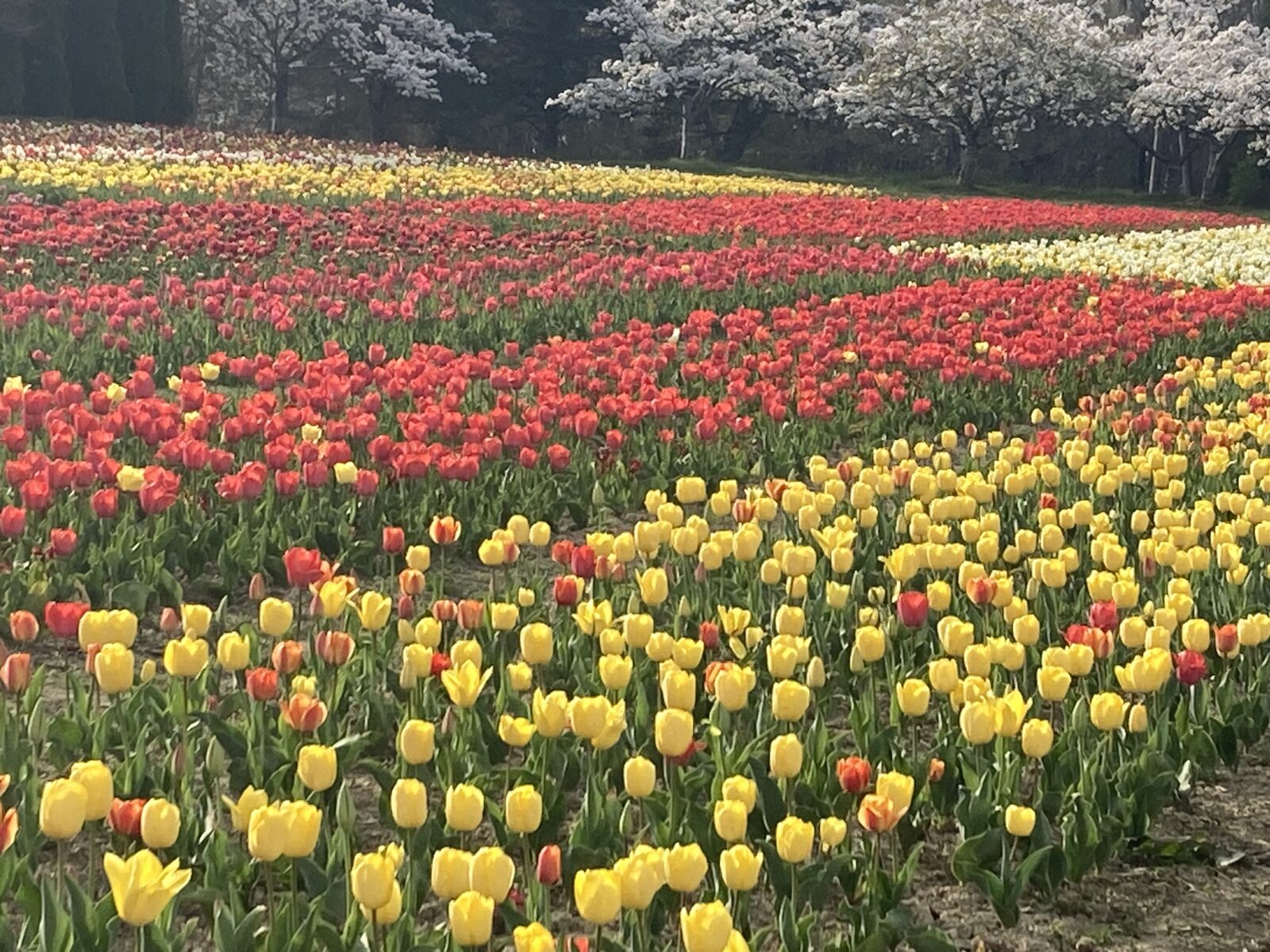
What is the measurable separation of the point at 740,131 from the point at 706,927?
45849 mm

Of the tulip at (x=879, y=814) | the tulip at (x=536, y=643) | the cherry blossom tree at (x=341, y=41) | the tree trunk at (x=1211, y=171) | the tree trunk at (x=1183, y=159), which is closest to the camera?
the tulip at (x=879, y=814)

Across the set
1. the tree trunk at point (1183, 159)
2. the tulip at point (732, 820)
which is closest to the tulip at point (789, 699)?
the tulip at point (732, 820)

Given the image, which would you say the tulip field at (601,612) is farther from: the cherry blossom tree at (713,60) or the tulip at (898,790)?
the cherry blossom tree at (713,60)

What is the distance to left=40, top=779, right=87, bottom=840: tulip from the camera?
7.66ft

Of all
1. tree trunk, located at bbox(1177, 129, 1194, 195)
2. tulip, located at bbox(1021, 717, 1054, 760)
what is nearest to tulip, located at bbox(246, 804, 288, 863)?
tulip, located at bbox(1021, 717, 1054, 760)

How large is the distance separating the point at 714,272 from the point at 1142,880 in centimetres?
887

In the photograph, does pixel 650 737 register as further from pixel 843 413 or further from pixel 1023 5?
pixel 1023 5

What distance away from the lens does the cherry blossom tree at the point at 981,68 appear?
38062 millimetres

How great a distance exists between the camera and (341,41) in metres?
39.1

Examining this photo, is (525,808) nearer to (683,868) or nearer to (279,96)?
(683,868)

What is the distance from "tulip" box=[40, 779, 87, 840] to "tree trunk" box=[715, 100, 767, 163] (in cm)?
4462

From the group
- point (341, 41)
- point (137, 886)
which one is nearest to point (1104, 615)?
point (137, 886)

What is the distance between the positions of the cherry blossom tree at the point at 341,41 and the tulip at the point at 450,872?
122ft

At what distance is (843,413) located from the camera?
7562 millimetres
